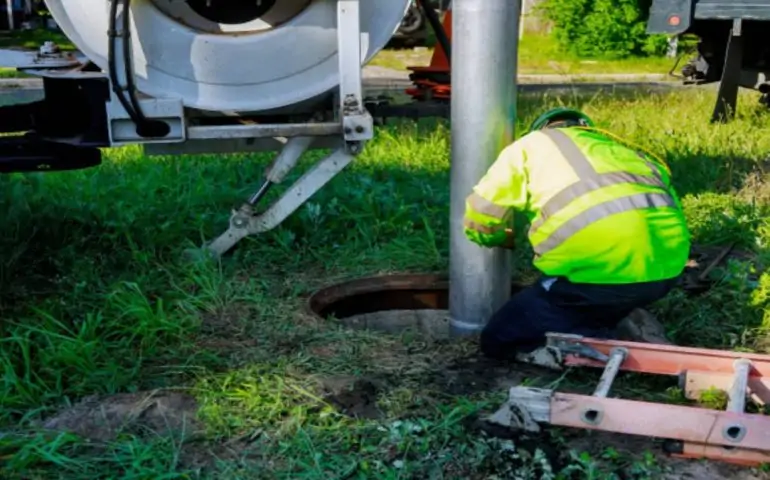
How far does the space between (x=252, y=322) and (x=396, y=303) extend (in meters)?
0.87

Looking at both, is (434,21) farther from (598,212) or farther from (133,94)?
(598,212)

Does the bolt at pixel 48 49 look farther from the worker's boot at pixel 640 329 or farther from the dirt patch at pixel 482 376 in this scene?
the worker's boot at pixel 640 329

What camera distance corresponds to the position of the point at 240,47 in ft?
12.6

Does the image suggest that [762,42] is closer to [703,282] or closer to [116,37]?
[703,282]

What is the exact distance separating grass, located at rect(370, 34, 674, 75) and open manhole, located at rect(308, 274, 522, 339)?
940 cm

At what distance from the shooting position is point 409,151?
21.2ft

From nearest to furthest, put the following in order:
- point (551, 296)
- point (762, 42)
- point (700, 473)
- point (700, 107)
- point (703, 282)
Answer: point (700, 473)
point (551, 296)
point (703, 282)
point (762, 42)
point (700, 107)

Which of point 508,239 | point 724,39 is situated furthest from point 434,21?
point 724,39

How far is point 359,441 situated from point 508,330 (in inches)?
33.5

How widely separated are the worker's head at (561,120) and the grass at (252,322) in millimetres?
867

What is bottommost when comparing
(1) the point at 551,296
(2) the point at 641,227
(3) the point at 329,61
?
(1) the point at 551,296

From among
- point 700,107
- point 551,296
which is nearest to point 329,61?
point 551,296

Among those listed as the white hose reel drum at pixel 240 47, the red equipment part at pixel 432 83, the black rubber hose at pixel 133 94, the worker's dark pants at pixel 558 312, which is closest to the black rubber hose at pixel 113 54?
the black rubber hose at pixel 133 94

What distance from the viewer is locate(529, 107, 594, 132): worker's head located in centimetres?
362
